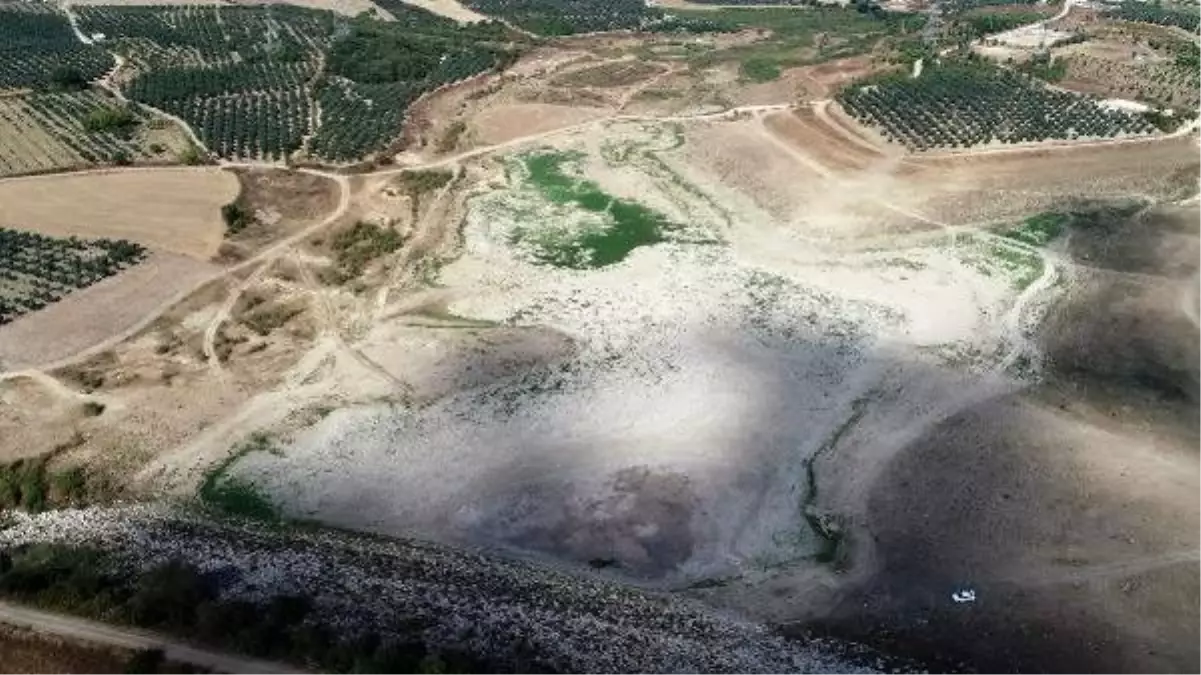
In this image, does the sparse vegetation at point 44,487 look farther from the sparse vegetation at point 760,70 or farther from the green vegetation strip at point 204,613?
the sparse vegetation at point 760,70

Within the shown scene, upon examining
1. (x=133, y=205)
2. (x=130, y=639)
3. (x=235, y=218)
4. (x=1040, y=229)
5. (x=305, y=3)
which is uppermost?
(x=305, y=3)

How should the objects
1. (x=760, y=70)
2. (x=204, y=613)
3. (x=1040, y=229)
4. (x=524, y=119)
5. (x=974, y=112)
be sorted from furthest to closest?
1. (x=760, y=70)
2. (x=524, y=119)
3. (x=974, y=112)
4. (x=1040, y=229)
5. (x=204, y=613)

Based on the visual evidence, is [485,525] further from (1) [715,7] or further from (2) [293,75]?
(1) [715,7]

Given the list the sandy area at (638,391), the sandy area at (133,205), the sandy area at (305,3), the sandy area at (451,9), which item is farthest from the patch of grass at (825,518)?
the sandy area at (305,3)

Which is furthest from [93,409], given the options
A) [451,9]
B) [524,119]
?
[451,9]

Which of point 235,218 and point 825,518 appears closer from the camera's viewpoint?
point 825,518

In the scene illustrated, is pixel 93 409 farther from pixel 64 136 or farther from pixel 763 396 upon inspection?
pixel 64 136

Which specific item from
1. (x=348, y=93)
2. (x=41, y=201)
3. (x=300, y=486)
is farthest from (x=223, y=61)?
(x=300, y=486)
